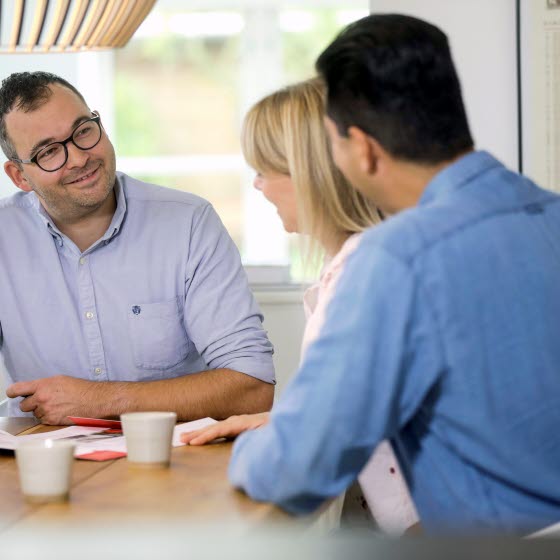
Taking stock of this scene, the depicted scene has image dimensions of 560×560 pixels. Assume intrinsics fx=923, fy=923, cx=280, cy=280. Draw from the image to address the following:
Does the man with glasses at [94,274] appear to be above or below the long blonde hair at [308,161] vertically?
below

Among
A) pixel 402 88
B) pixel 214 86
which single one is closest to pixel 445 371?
pixel 402 88

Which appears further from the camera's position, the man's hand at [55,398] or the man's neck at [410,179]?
the man's hand at [55,398]

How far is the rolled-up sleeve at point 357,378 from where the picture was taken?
3.08ft

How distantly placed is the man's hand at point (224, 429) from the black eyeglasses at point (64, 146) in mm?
906

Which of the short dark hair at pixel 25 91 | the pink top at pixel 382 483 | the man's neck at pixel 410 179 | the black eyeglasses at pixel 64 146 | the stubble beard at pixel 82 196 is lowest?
the pink top at pixel 382 483

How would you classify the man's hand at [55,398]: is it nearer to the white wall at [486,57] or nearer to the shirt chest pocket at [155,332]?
the shirt chest pocket at [155,332]

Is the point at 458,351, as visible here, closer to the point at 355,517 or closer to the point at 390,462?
the point at 390,462

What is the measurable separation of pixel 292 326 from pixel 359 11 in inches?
61.2

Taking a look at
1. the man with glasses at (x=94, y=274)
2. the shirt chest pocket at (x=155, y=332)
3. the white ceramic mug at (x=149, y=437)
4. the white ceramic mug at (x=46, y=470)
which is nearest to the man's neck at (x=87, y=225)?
the man with glasses at (x=94, y=274)

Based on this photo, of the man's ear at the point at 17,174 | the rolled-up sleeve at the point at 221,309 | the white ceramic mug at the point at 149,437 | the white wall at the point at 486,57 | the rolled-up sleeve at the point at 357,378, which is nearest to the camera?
the rolled-up sleeve at the point at 357,378

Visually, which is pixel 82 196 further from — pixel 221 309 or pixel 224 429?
pixel 224 429

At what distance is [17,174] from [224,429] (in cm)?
110

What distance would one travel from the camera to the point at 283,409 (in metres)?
0.98

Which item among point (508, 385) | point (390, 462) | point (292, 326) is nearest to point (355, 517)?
point (390, 462)
